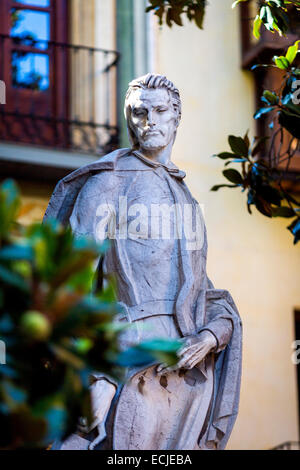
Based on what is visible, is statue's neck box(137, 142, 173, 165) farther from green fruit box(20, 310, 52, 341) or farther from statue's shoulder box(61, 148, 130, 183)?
green fruit box(20, 310, 52, 341)

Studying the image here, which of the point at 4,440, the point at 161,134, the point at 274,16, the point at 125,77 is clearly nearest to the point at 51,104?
the point at 125,77

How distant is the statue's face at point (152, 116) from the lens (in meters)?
6.58

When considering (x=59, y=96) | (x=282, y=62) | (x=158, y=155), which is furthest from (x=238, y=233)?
(x=158, y=155)

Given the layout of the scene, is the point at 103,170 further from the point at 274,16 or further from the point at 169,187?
the point at 274,16

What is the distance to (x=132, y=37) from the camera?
49.9 feet

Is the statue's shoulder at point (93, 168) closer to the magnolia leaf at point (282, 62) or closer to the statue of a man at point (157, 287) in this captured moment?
the statue of a man at point (157, 287)

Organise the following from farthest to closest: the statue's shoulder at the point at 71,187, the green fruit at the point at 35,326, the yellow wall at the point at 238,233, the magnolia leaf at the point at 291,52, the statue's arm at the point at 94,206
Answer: the yellow wall at the point at 238,233 < the magnolia leaf at the point at 291,52 < the statue's shoulder at the point at 71,187 < the statue's arm at the point at 94,206 < the green fruit at the point at 35,326

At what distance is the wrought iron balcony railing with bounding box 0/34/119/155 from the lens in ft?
49.5

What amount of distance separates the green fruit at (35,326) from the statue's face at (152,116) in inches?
114

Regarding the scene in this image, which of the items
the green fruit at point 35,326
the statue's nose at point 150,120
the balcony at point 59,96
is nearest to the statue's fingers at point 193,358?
A: the statue's nose at point 150,120

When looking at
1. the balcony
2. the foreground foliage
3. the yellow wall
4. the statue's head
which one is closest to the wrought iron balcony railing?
the balcony

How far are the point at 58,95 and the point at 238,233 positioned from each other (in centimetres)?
276

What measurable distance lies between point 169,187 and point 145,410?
3.90 feet

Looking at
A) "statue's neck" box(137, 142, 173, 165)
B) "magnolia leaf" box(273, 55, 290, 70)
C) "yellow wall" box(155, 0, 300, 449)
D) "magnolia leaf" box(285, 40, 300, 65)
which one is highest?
"magnolia leaf" box(285, 40, 300, 65)
